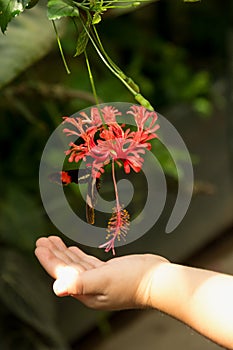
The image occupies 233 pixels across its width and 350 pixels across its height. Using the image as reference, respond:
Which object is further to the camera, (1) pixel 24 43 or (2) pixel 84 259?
(1) pixel 24 43

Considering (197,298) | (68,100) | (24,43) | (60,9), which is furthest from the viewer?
(68,100)

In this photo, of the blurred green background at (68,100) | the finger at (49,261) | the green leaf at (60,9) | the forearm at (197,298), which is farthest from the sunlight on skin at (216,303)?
the blurred green background at (68,100)

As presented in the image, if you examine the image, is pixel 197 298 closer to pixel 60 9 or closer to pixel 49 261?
pixel 49 261

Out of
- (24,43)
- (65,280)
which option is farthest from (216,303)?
(24,43)

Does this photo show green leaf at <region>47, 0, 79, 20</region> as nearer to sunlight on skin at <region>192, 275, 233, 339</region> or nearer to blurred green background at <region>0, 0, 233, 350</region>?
sunlight on skin at <region>192, 275, 233, 339</region>

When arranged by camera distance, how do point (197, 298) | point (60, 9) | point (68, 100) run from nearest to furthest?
point (60, 9) → point (197, 298) → point (68, 100)

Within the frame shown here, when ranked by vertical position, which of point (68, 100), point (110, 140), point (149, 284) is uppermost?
point (110, 140)

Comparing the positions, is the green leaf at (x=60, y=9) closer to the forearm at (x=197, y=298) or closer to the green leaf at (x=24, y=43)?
the forearm at (x=197, y=298)
